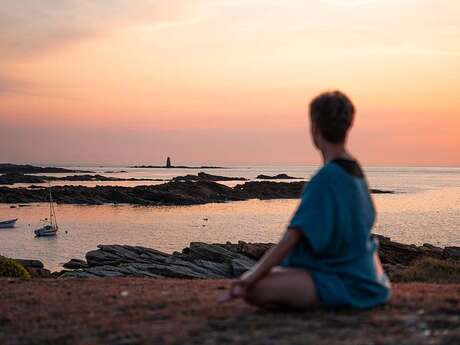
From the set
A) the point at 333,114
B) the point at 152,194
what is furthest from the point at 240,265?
the point at 152,194

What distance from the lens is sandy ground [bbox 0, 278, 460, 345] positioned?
557cm

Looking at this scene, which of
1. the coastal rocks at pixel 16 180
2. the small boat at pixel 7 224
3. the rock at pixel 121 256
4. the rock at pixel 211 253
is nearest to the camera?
the rock at pixel 211 253

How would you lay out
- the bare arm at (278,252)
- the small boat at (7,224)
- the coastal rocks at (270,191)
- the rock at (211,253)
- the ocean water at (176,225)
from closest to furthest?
the bare arm at (278,252)
the rock at (211,253)
the ocean water at (176,225)
the small boat at (7,224)
the coastal rocks at (270,191)

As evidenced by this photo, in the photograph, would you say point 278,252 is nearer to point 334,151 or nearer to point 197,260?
point 334,151

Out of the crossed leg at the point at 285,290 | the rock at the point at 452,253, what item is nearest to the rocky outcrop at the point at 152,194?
the rock at the point at 452,253

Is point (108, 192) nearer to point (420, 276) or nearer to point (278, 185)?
point (278, 185)

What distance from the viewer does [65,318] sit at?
720 cm

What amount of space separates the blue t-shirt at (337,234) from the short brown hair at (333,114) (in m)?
0.27

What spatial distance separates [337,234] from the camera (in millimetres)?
5945

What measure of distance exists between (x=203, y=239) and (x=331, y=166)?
5044cm

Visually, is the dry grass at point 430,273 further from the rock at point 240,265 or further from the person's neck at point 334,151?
the rock at point 240,265

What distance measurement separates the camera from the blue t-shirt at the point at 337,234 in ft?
19.3

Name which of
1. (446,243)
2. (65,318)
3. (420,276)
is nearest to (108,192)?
(446,243)

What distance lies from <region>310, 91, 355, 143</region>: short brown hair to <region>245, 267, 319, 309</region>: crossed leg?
1293mm
